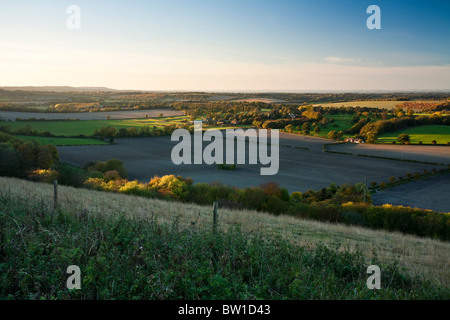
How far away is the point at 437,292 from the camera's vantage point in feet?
17.8

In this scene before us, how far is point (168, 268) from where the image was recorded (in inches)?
223

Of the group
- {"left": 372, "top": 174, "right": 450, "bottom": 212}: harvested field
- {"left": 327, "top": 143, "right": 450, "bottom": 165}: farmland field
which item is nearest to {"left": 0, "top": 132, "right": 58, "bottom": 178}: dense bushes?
{"left": 372, "top": 174, "right": 450, "bottom": 212}: harvested field

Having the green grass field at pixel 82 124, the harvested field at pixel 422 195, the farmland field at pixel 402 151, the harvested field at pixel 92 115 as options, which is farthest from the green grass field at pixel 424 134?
the harvested field at pixel 92 115

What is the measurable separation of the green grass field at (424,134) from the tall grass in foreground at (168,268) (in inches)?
2846

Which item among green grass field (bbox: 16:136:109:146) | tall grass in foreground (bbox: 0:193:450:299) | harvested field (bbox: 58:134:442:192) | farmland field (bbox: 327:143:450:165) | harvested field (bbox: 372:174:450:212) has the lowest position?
harvested field (bbox: 372:174:450:212)

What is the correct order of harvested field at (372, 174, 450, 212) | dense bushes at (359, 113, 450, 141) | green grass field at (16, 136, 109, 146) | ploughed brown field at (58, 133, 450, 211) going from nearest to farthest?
harvested field at (372, 174, 450, 212)
ploughed brown field at (58, 133, 450, 211)
green grass field at (16, 136, 109, 146)
dense bushes at (359, 113, 450, 141)

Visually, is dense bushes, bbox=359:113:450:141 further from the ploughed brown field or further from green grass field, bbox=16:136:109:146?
green grass field, bbox=16:136:109:146

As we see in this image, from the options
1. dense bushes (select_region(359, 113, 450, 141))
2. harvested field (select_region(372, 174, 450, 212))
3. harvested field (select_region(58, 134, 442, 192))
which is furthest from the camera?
dense bushes (select_region(359, 113, 450, 141))

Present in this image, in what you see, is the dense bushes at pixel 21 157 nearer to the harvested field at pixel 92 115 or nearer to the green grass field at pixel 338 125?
the harvested field at pixel 92 115

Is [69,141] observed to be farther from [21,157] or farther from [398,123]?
[398,123]

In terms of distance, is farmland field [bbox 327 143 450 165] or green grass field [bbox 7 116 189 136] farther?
green grass field [bbox 7 116 189 136]

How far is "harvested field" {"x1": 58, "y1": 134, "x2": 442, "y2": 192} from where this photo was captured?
51125mm

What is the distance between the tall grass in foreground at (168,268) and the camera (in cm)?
498

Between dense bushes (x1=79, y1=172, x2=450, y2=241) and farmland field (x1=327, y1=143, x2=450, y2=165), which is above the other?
farmland field (x1=327, y1=143, x2=450, y2=165)
